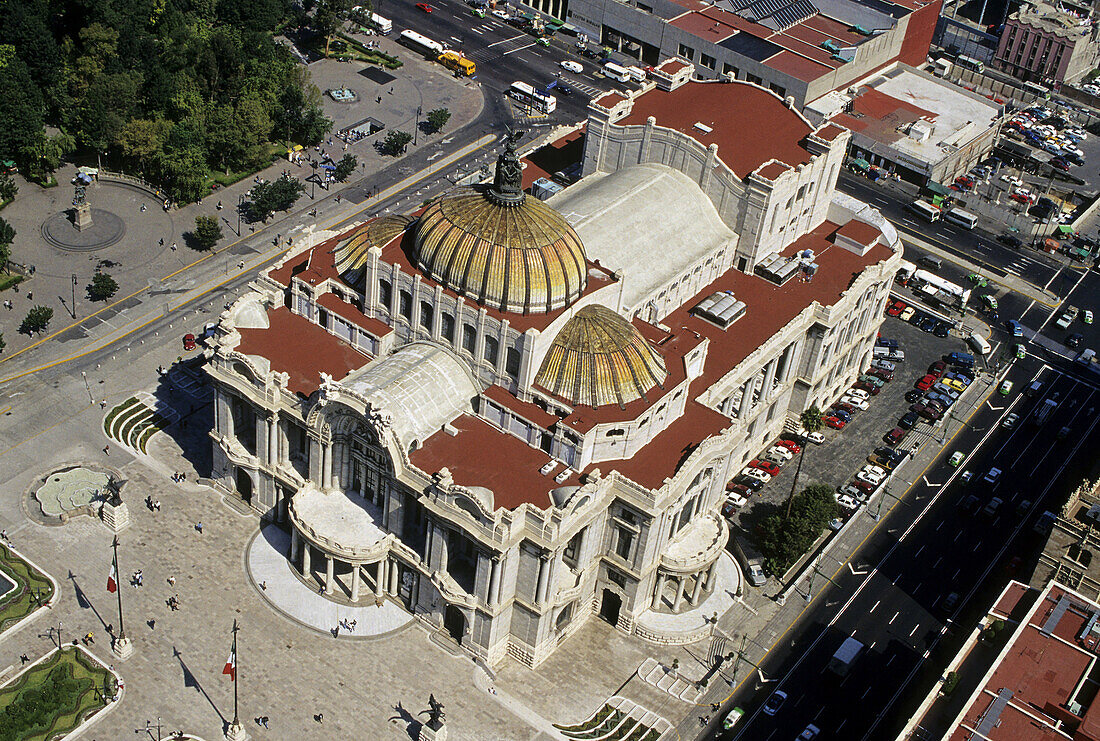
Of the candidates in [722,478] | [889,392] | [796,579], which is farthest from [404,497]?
[889,392]

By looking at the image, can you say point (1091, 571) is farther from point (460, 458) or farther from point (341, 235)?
point (341, 235)

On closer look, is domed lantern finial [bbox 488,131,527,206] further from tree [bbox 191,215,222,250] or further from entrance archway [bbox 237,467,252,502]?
tree [bbox 191,215,222,250]

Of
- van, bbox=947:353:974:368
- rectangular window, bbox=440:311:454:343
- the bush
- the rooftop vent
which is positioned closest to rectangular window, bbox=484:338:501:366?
rectangular window, bbox=440:311:454:343

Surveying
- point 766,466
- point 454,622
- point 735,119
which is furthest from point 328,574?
point 735,119

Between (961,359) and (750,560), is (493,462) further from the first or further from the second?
(961,359)

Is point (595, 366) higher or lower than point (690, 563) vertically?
higher

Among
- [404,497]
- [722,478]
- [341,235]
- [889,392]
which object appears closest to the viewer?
[404,497]

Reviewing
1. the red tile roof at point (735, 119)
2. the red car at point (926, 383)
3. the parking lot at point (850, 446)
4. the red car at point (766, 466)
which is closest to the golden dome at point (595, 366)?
the parking lot at point (850, 446)
